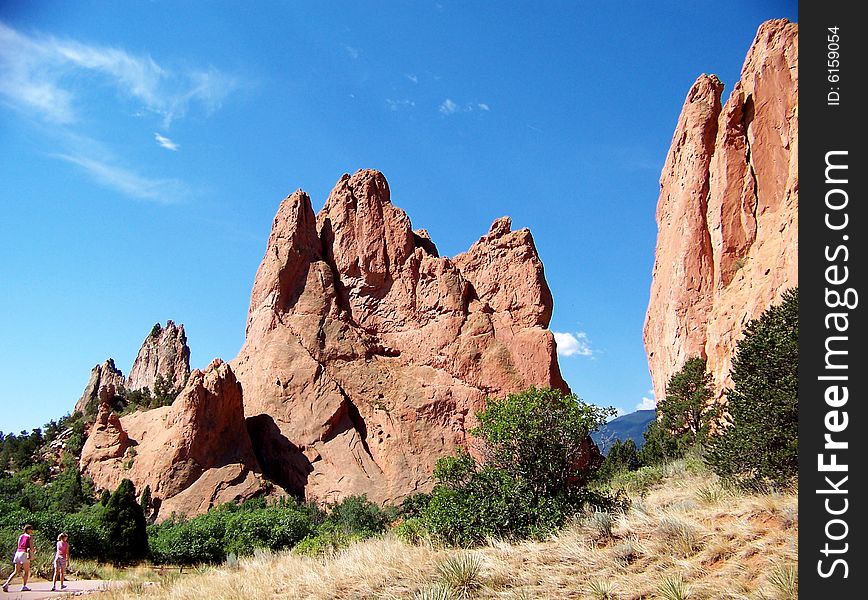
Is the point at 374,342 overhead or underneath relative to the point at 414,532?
overhead

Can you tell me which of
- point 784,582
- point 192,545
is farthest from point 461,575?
point 192,545

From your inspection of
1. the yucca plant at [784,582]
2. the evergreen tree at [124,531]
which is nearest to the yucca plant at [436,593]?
the yucca plant at [784,582]

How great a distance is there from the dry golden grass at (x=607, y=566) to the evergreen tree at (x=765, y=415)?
82.6 inches

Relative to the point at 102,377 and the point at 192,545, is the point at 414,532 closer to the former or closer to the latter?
the point at 192,545

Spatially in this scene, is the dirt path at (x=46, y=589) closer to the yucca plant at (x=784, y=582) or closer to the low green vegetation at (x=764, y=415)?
the low green vegetation at (x=764, y=415)

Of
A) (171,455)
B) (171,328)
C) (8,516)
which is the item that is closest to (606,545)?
(8,516)

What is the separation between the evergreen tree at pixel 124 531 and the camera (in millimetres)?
25406

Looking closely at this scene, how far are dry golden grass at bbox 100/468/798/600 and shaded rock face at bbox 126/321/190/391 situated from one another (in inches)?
3716

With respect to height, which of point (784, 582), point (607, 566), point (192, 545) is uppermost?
point (784, 582)

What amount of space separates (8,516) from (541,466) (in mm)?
21733

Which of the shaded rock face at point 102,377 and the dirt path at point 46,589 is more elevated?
the shaded rock face at point 102,377

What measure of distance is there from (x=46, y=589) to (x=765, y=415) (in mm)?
17736

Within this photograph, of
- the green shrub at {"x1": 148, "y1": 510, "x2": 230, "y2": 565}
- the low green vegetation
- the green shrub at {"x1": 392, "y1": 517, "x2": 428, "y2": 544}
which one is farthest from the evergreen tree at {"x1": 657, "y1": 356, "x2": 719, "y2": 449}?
the green shrub at {"x1": 148, "y1": 510, "x2": 230, "y2": 565}

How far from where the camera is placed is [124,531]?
2605cm
